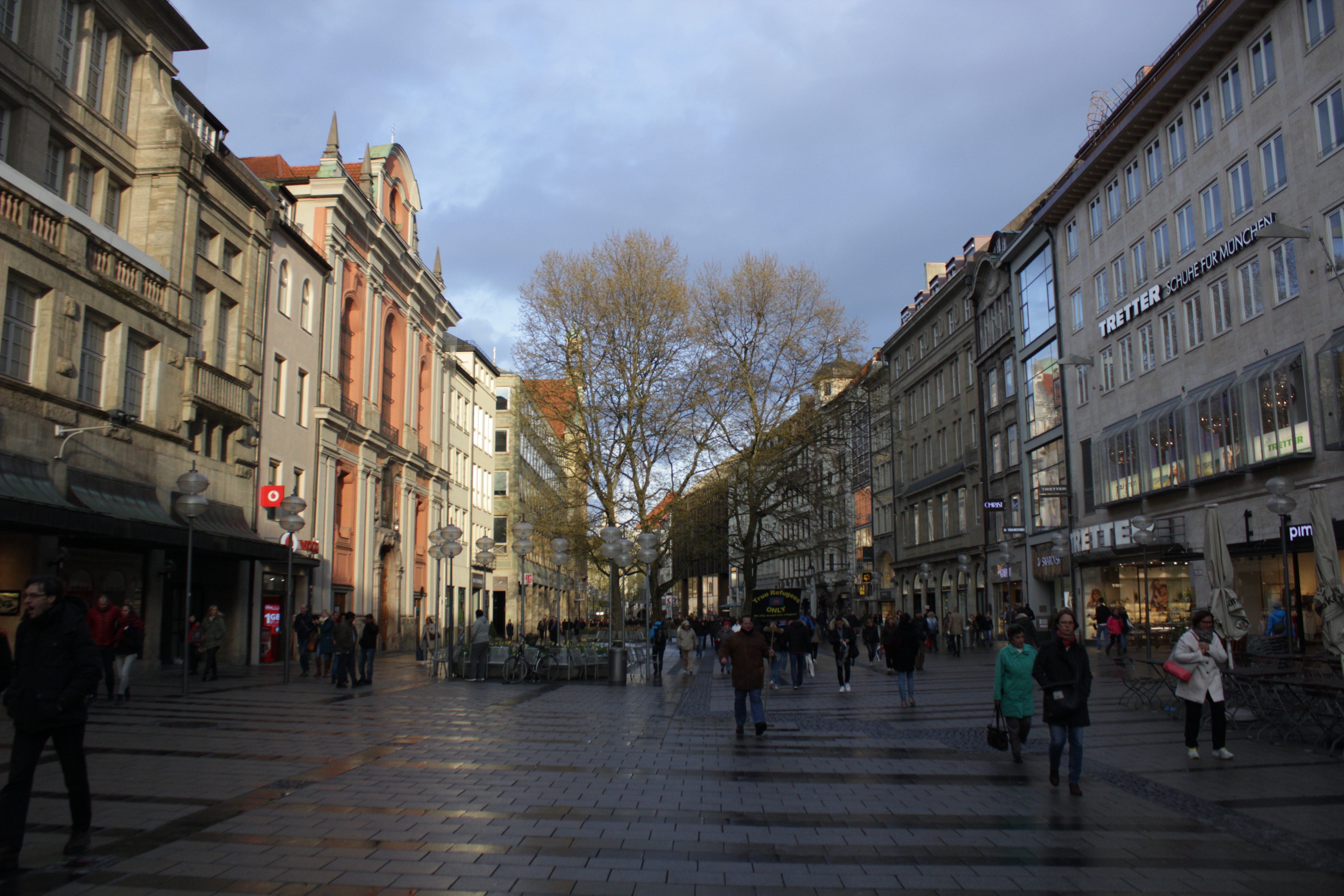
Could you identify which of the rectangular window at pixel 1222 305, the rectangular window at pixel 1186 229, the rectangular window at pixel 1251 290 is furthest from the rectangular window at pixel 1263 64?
the rectangular window at pixel 1222 305

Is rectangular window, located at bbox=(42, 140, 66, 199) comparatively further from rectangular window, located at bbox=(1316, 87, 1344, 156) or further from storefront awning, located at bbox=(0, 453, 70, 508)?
rectangular window, located at bbox=(1316, 87, 1344, 156)

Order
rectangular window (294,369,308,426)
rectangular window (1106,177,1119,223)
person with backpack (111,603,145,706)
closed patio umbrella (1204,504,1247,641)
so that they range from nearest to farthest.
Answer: closed patio umbrella (1204,504,1247,641), person with backpack (111,603,145,706), rectangular window (294,369,308,426), rectangular window (1106,177,1119,223)

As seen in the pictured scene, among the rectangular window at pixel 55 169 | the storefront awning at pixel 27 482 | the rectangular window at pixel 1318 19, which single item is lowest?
the storefront awning at pixel 27 482

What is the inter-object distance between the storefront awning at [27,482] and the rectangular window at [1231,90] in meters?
32.1

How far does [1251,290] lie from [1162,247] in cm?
599

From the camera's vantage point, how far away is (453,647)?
27469mm

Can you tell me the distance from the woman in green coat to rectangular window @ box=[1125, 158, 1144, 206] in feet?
100

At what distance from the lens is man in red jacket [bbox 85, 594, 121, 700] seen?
1652 centimetres

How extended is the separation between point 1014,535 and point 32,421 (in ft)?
131

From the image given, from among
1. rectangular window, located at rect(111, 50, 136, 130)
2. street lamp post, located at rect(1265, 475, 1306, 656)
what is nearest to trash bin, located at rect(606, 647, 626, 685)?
street lamp post, located at rect(1265, 475, 1306, 656)

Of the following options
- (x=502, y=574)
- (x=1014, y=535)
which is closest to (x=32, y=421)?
(x=1014, y=535)

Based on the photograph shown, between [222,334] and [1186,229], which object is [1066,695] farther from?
[1186,229]

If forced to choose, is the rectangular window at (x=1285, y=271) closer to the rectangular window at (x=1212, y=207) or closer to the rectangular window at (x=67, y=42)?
the rectangular window at (x=1212, y=207)

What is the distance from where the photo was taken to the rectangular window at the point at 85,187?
928 inches
